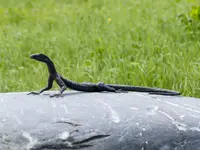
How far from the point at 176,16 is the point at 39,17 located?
2.72 metres

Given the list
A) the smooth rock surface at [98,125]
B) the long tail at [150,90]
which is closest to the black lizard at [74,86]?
the long tail at [150,90]

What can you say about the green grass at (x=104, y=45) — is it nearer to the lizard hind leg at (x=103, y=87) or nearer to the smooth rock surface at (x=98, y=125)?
the lizard hind leg at (x=103, y=87)

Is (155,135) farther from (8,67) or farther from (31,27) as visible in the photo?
(31,27)

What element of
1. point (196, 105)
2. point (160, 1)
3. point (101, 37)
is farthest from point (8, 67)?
point (160, 1)

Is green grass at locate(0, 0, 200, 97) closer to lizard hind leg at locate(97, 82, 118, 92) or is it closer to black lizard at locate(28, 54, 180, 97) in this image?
black lizard at locate(28, 54, 180, 97)

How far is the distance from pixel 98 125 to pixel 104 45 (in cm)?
339

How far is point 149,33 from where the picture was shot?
682 centimetres

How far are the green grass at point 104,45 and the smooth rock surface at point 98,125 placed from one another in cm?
175

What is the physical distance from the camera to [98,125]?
3.21 metres

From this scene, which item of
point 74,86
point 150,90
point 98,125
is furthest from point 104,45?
point 98,125

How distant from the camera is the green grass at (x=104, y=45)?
538 centimetres

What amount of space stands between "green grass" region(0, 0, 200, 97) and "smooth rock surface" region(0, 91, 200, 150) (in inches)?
68.8

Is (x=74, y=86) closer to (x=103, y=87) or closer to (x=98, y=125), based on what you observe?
(x=103, y=87)

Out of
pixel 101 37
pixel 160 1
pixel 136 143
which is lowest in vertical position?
pixel 136 143
